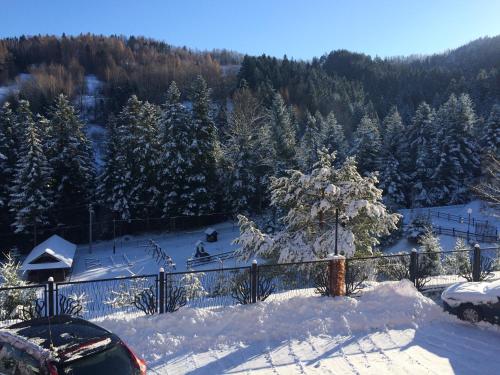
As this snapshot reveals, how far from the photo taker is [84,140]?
4288cm

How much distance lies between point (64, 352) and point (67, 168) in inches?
1492

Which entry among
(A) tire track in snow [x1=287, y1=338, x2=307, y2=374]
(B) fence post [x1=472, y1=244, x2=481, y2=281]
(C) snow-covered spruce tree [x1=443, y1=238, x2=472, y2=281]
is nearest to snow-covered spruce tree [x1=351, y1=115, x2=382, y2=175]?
(C) snow-covered spruce tree [x1=443, y1=238, x2=472, y2=281]

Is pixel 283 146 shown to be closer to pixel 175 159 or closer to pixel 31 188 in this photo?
pixel 175 159

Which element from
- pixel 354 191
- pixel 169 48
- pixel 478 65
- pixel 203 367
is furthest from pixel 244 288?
pixel 169 48

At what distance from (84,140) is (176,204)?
11.3 meters

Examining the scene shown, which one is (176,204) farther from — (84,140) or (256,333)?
(256,333)

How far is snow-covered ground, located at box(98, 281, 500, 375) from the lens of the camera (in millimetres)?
7734

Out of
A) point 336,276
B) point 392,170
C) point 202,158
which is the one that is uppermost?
point 202,158

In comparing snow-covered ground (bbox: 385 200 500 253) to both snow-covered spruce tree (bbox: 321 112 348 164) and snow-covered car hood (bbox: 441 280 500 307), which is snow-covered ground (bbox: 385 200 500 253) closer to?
snow-covered spruce tree (bbox: 321 112 348 164)

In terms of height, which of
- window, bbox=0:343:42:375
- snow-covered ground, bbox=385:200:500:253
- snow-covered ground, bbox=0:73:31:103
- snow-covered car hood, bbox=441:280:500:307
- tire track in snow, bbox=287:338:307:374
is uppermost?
snow-covered ground, bbox=0:73:31:103

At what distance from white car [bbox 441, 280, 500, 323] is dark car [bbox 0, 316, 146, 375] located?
7.26 metres

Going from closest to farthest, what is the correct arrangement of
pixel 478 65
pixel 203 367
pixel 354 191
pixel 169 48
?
pixel 203 367 → pixel 354 191 → pixel 478 65 → pixel 169 48

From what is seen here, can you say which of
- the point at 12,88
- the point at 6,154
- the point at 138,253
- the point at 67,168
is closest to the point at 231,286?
the point at 138,253

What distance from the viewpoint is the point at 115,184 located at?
40.4 m
